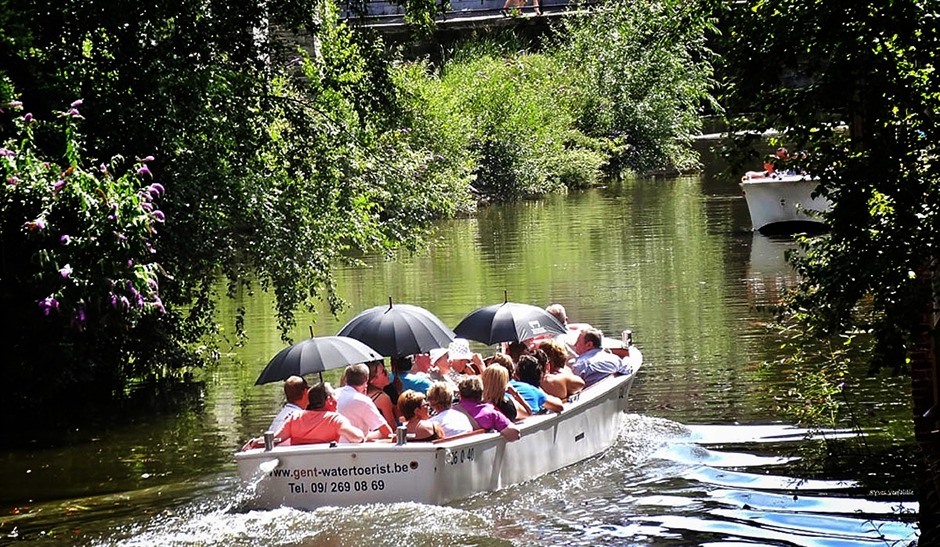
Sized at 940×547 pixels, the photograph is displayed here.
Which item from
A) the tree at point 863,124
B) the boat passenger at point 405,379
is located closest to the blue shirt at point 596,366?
the boat passenger at point 405,379

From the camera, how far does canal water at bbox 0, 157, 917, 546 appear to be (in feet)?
33.3

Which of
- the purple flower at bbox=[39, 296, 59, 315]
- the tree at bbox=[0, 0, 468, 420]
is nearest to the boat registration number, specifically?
the purple flower at bbox=[39, 296, 59, 315]

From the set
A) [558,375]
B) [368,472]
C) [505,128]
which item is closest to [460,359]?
[558,375]

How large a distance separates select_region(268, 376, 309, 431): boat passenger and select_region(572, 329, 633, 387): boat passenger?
3186 mm

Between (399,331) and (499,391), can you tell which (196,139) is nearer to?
(399,331)

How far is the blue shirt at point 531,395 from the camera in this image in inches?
474

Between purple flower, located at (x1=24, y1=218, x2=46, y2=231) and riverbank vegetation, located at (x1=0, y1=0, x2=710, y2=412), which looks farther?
riverbank vegetation, located at (x1=0, y1=0, x2=710, y2=412)

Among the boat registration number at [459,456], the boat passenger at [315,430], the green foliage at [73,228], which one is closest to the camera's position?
the boat registration number at [459,456]

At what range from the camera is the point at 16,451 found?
13.9 metres

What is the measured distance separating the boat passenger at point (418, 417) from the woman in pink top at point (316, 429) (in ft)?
1.52

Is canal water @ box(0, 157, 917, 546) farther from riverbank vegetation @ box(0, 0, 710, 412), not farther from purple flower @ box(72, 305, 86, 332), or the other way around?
purple flower @ box(72, 305, 86, 332)

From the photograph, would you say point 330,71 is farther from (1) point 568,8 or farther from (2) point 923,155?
(1) point 568,8

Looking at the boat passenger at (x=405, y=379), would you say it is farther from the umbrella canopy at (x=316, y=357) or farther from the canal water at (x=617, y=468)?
the canal water at (x=617, y=468)

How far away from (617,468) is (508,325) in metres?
1.86
